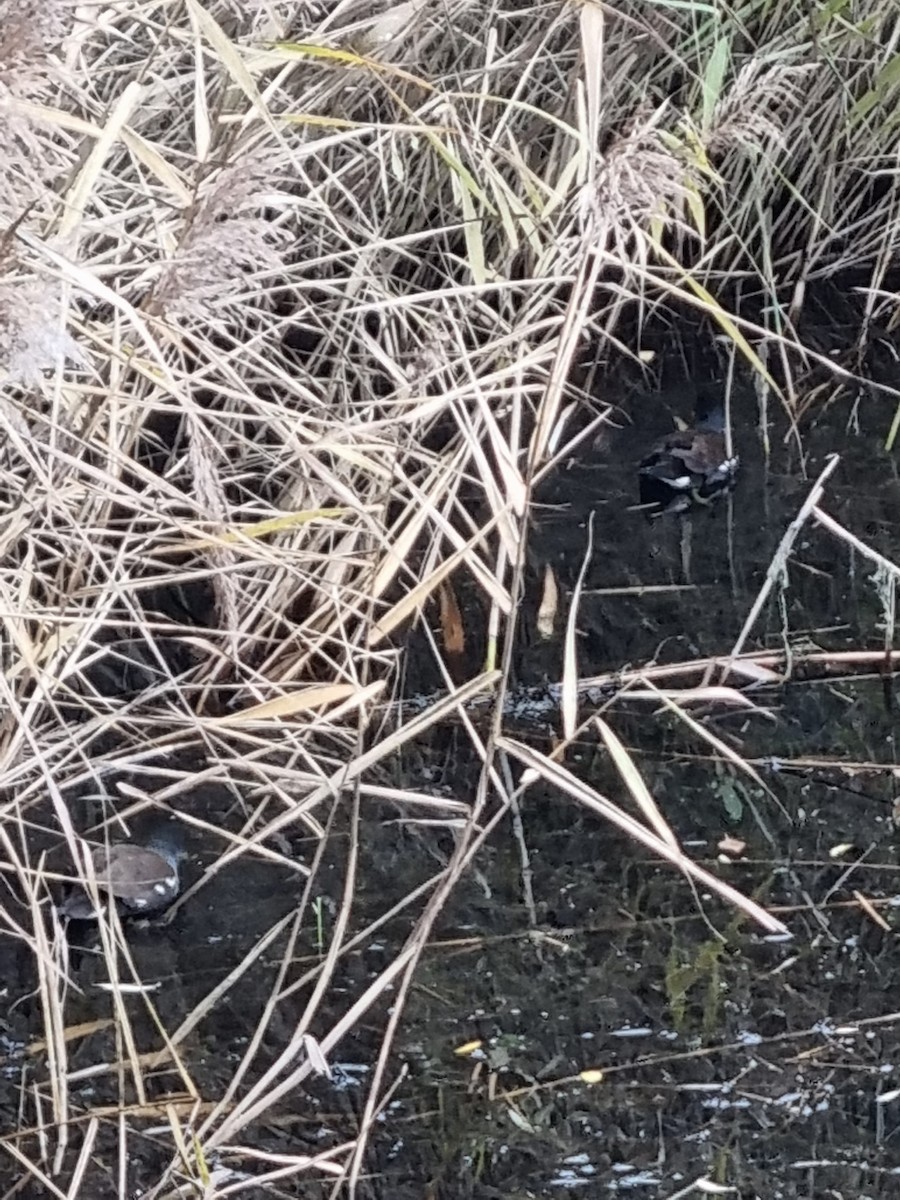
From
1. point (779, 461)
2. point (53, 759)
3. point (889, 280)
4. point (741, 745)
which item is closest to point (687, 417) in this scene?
point (779, 461)

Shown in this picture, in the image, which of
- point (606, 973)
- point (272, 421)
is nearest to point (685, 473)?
point (272, 421)

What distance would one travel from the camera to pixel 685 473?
5.19 ft

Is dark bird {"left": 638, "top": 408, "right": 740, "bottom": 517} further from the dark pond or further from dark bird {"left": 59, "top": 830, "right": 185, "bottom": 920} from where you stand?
dark bird {"left": 59, "top": 830, "right": 185, "bottom": 920}

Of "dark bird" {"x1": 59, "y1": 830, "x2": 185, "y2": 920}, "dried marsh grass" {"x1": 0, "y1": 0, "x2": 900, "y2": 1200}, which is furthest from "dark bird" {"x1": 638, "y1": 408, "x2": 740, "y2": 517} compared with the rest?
"dark bird" {"x1": 59, "y1": 830, "x2": 185, "y2": 920}

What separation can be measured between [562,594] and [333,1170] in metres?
0.68

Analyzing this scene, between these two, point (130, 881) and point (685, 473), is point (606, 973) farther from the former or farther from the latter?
point (685, 473)

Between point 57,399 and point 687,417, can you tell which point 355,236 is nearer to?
point 687,417

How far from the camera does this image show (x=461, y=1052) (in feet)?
3.20

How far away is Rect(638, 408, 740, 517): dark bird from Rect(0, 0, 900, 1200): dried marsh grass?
15 cm

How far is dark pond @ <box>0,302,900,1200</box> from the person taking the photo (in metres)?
0.90

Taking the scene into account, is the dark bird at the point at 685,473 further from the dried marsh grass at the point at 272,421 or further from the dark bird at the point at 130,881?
the dark bird at the point at 130,881

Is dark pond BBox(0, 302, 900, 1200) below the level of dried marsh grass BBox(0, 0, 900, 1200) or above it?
below

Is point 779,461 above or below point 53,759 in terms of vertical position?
below

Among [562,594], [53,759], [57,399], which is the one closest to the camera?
[57,399]
